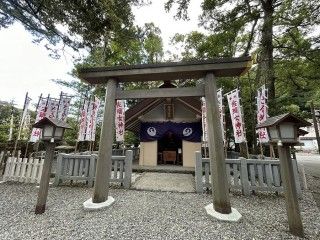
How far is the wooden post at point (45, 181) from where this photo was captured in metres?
4.13

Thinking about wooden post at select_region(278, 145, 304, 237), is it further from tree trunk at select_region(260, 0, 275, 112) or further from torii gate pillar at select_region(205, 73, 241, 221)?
tree trunk at select_region(260, 0, 275, 112)

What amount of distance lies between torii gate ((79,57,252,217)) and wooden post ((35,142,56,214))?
990 mm

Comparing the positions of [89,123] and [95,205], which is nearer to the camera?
[95,205]

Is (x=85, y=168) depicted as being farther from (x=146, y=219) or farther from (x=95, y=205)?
(x=146, y=219)

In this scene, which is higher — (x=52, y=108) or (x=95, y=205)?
(x=52, y=108)

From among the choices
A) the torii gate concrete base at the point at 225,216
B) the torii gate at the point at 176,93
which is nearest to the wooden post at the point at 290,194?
the torii gate concrete base at the point at 225,216

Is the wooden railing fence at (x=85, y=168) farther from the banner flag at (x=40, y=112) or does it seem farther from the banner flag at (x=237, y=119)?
the banner flag at (x=237, y=119)

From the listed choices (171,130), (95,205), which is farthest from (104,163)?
(171,130)

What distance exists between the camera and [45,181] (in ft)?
14.1

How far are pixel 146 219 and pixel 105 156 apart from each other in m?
1.76

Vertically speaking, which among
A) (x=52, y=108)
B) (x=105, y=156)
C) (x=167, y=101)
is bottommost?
(x=105, y=156)

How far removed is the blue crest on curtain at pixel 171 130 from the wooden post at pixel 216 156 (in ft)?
23.4

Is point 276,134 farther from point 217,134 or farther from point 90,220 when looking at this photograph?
point 90,220

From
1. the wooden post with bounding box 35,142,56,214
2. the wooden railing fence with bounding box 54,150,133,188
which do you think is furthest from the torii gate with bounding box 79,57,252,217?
the wooden railing fence with bounding box 54,150,133,188
